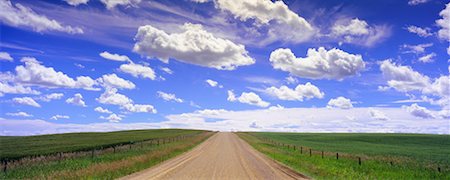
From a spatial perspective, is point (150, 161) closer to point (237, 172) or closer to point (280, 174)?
point (237, 172)

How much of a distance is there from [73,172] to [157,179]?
505 centimetres

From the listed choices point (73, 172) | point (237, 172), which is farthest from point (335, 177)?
point (73, 172)

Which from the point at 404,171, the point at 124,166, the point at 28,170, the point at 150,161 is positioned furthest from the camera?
the point at 150,161

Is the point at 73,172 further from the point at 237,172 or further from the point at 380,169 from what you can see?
the point at 380,169

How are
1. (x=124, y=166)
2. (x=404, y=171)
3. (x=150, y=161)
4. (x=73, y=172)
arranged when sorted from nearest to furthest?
(x=73, y=172)
(x=124, y=166)
(x=404, y=171)
(x=150, y=161)

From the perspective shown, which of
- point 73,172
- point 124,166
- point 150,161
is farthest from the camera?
point 150,161

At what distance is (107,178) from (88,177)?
0.93m

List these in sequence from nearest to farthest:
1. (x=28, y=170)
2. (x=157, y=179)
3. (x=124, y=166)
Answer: (x=157, y=179)
(x=28, y=170)
(x=124, y=166)

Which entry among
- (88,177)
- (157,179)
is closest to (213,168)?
(157,179)

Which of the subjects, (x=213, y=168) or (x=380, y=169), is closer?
(x=213, y=168)

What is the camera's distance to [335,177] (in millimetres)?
22719

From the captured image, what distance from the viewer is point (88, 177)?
20125 millimetres

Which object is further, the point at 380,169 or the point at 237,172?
the point at 380,169

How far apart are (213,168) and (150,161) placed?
643 cm
